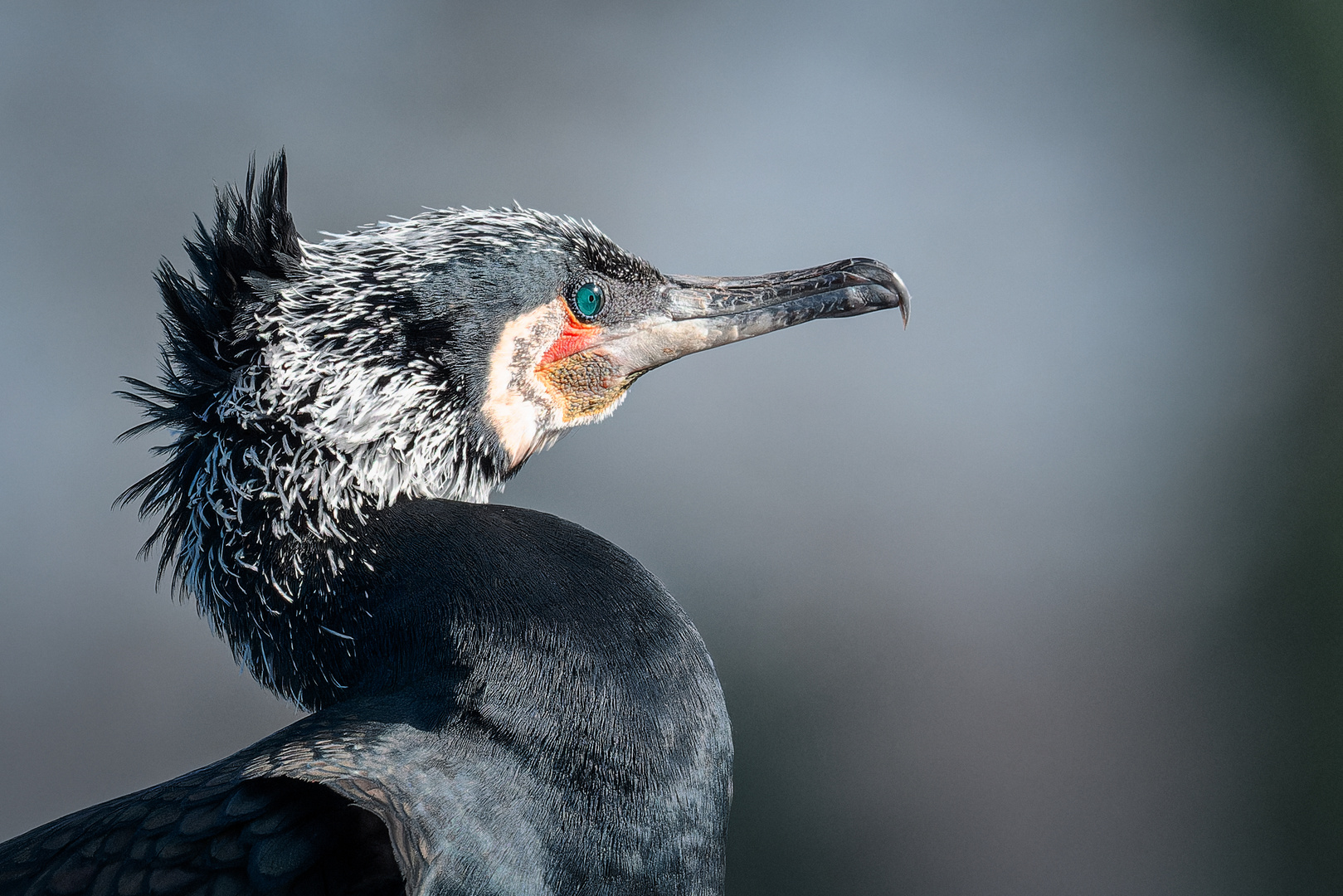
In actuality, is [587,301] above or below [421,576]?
above

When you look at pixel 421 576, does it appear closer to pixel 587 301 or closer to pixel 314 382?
pixel 314 382

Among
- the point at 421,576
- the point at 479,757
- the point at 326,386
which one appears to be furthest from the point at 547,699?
the point at 326,386

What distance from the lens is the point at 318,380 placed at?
3.02 feet

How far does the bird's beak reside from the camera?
3.67 ft

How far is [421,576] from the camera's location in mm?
877

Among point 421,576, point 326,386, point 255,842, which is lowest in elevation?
point 255,842

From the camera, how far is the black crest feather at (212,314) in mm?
931

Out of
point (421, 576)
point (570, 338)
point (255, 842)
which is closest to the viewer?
point (255, 842)

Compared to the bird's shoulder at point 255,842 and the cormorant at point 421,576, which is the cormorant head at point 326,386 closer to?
the cormorant at point 421,576

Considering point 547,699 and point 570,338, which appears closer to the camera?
point 547,699

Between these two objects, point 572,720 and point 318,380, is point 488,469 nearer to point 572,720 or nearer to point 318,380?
point 318,380

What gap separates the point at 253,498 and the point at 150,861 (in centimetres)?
32

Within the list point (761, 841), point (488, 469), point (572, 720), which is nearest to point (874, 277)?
point (488, 469)

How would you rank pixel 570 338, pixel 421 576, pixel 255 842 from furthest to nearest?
pixel 570 338, pixel 421 576, pixel 255 842
